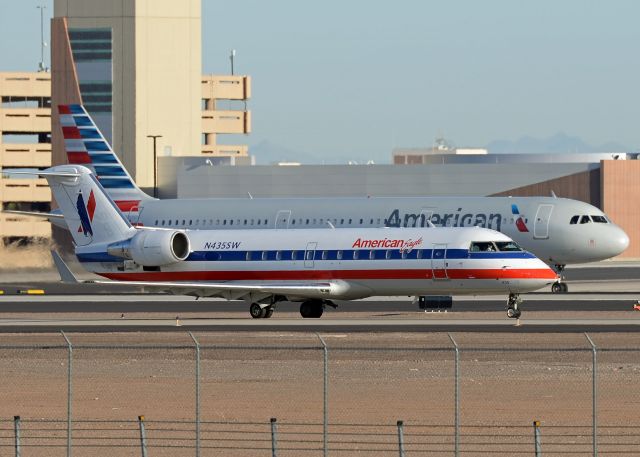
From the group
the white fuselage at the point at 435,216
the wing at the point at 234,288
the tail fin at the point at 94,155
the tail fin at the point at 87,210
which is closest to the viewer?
the wing at the point at 234,288

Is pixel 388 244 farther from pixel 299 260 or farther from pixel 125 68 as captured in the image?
pixel 125 68

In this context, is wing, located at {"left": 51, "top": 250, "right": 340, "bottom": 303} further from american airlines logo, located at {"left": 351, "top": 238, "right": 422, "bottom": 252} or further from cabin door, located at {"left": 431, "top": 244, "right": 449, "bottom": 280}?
cabin door, located at {"left": 431, "top": 244, "right": 449, "bottom": 280}

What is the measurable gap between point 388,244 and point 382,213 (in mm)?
18860

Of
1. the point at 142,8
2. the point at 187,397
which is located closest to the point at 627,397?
the point at 187,397

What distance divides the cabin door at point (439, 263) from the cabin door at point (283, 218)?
22905 millimetres

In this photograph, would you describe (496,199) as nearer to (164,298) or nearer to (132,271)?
(164,298)

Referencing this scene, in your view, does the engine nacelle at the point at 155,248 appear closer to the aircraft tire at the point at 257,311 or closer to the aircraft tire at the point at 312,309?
the aircraft tire at the point at 257,311

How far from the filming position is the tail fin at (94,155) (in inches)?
2990

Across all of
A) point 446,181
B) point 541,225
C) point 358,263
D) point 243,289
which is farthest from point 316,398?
point 446,181

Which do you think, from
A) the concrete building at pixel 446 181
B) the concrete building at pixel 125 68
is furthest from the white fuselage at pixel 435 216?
the concrete building at pixel 125 68

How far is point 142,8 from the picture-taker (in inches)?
5379

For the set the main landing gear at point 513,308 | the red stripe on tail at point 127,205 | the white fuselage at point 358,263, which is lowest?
the main landing gear at point 513,308

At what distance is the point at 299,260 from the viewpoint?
50.5 m

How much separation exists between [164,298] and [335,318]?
1578cm
